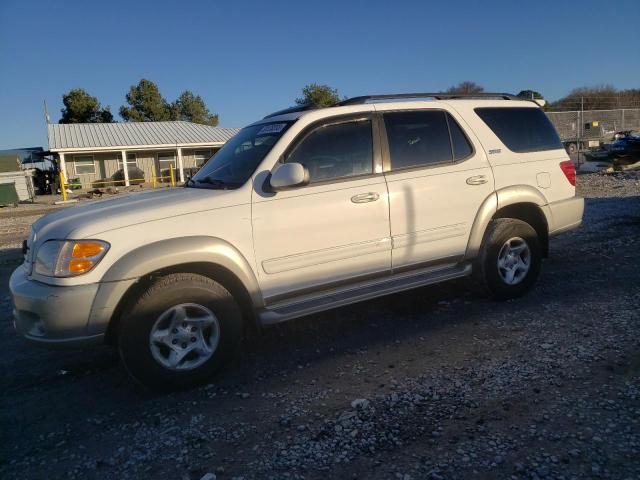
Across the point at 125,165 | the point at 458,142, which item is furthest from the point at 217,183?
the point at 125,165

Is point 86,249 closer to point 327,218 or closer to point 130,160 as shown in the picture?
point 327,218

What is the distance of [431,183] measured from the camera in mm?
4125

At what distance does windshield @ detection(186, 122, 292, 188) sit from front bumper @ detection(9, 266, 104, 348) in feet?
4.34

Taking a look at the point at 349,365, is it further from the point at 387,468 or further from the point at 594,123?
the point at 594,123

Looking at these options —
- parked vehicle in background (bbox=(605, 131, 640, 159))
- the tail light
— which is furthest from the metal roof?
the tail light

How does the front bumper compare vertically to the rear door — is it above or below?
below

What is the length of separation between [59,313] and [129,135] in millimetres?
33081

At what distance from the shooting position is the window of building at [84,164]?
30938mm

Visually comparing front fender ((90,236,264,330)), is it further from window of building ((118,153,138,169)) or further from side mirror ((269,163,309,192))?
window of building ((118,153,138,169))

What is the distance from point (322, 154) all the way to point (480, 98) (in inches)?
81.8

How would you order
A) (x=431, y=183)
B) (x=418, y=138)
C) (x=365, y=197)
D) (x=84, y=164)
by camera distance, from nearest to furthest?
(x=365, y=197) < (x=431, y=183) < (x=418, y=138) < (x=84, y=164)

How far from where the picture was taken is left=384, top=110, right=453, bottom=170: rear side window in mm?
4102

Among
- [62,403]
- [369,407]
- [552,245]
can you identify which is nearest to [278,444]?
[369,407]

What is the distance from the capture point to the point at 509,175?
15.0ft
